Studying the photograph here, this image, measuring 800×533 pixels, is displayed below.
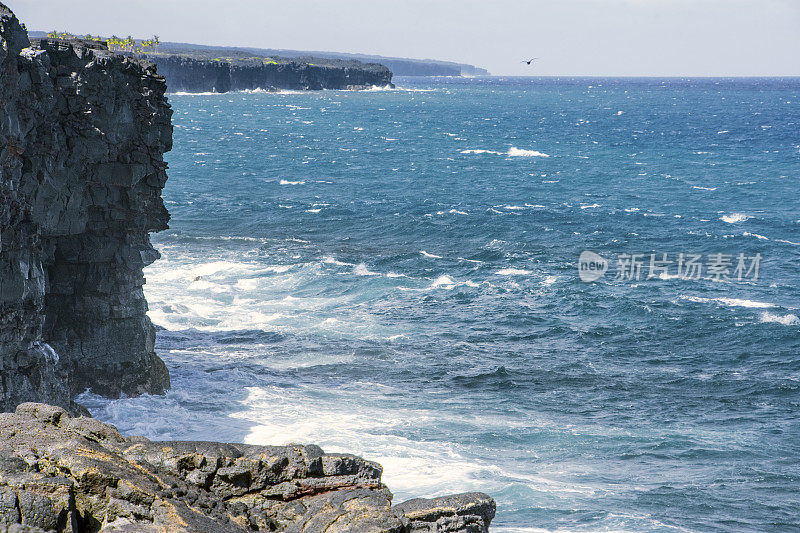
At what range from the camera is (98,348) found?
36000 mm

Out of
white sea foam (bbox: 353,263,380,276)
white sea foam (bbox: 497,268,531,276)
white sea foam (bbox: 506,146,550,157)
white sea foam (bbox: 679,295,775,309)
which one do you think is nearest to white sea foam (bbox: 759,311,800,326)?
white sea foam (bbox: 679,295,775,309)

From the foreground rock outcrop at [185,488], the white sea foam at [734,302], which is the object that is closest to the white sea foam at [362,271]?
the white sea foam at [734,302]

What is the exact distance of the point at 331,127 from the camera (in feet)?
561

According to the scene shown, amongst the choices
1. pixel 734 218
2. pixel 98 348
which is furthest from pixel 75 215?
pixel 734 218

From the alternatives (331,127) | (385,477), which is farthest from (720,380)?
(331,127)

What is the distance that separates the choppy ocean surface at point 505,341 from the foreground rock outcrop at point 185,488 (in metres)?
12.0

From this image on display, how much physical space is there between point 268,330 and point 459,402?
14.1 m

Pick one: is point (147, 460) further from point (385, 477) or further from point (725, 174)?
point (725, 174)

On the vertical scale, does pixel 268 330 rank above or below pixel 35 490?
below

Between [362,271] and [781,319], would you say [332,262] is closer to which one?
[362,271]

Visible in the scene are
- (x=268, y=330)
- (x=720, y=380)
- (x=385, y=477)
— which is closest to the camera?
(x=385, y=477)

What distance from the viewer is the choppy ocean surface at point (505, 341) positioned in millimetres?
30594

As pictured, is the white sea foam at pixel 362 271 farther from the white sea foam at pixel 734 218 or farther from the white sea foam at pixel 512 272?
the white sea foam at pixel 734 218

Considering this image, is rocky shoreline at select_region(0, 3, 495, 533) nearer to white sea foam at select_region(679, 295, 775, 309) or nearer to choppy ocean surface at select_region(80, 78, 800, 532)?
choppy ocean surface at select_region(80, 78, 800, 532)
